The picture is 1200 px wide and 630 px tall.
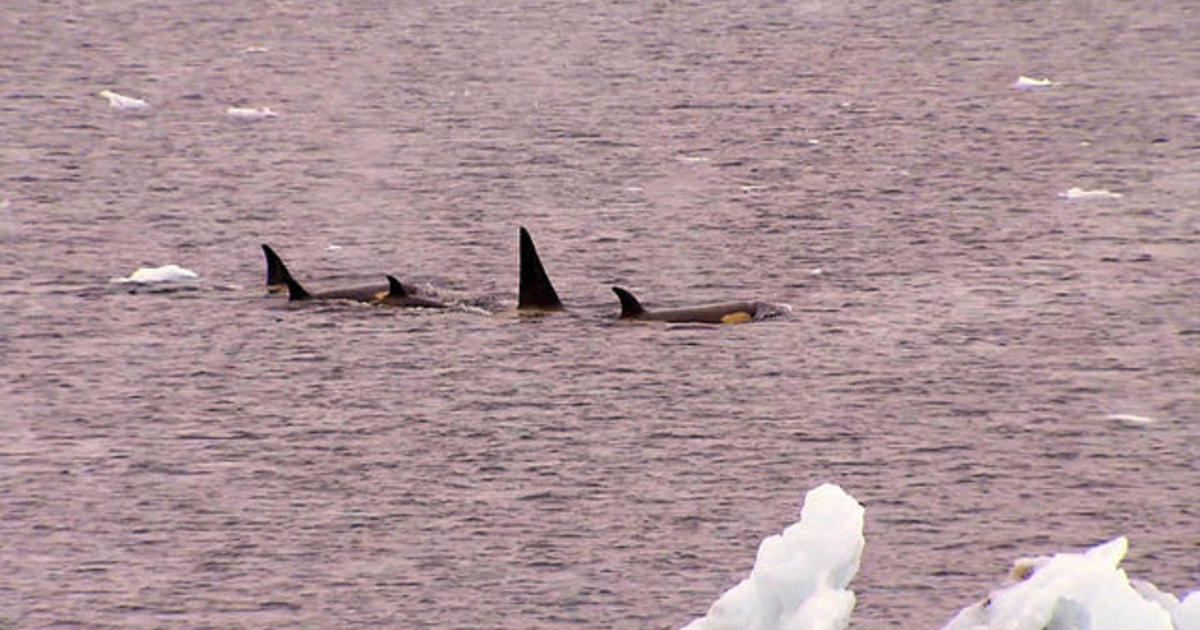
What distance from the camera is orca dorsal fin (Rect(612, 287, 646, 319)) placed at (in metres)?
11.0

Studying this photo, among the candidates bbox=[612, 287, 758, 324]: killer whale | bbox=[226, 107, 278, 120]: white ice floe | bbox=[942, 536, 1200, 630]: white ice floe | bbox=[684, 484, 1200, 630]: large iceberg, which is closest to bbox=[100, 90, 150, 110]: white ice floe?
bbox=[226, 107, 278, 120]: white ice floe

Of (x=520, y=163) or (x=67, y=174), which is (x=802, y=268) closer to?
(x=520, y=163)

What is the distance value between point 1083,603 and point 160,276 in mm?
6943

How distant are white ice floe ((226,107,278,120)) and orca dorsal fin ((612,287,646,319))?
5.50 metres

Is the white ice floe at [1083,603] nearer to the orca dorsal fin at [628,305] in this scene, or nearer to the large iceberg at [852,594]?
the large iceberg at [852,594]

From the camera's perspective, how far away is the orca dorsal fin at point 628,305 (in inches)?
433

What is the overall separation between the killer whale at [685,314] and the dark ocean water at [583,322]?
7 cm

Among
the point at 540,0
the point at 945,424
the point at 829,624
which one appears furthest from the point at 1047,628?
the point at 540,0

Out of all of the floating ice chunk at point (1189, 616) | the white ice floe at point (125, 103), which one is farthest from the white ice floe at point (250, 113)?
the floating ice chunk at point (1189, 616)

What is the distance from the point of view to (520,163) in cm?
1448

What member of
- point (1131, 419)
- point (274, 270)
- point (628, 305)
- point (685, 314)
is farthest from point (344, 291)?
point (1131, 419)

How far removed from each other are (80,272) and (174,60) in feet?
20.0

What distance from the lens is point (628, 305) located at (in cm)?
1103

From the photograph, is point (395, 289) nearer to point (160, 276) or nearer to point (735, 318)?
Result: point (160, 276)
